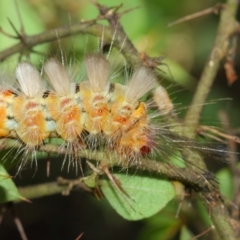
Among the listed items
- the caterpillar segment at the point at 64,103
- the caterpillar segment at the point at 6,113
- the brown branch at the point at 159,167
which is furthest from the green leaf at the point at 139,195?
the caterpillar segment at the point at 6,113

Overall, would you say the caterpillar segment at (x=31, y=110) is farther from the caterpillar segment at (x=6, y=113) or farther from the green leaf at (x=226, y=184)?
the green leaf at (x=226, y=184)

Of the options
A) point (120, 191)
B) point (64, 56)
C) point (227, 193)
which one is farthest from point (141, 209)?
point (64, 56)

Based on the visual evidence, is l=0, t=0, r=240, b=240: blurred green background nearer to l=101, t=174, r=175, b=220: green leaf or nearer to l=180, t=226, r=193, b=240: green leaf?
l=180, t=226, r=193, b=240: green leaf

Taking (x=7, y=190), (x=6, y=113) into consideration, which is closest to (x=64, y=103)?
(x=6, y=113)

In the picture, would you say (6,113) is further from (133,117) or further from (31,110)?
(133,117)

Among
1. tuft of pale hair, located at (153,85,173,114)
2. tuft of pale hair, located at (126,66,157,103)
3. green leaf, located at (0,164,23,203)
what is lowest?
green leaf, located at (0,164,23,203)

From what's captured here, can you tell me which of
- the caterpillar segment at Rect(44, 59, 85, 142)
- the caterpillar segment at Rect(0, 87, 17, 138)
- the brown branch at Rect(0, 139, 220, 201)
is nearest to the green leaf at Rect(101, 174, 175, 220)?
the brown branch at Rect(0, 139, 220, 201)
